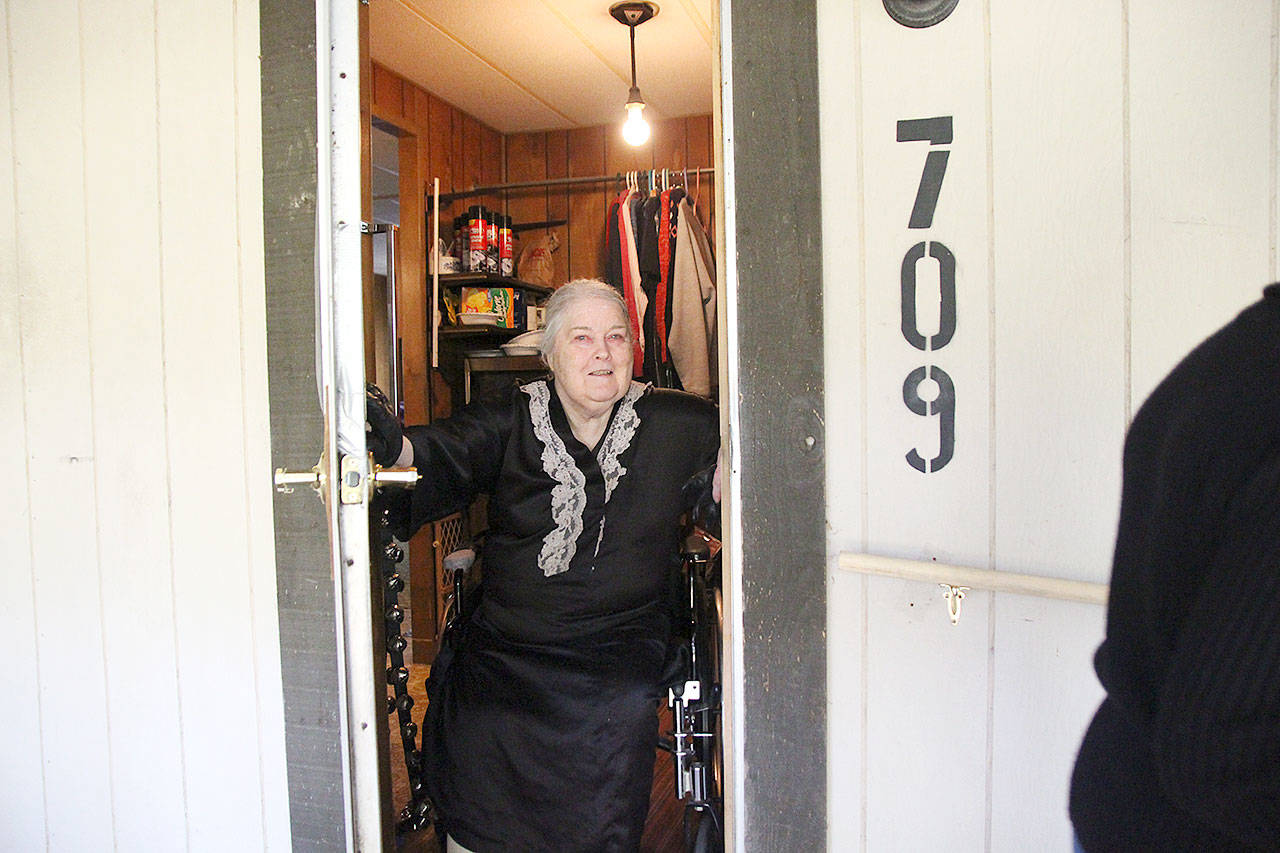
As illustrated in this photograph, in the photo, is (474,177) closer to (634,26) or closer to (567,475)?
(634,26)

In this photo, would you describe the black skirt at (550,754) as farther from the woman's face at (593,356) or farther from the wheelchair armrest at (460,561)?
the woman's face at (593,356)

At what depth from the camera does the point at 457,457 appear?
1.85 metres

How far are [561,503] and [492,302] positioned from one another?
1616 mm

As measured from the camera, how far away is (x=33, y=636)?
166 cm

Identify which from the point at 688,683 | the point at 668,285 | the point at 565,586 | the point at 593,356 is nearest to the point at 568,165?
the point at 668,285

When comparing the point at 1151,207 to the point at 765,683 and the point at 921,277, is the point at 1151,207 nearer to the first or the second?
the point at 921,277

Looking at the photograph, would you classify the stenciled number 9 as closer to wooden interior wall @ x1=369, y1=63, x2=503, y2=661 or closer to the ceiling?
the ceiling

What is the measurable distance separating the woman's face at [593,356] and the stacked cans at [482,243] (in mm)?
1418

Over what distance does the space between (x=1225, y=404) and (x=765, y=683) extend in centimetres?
83

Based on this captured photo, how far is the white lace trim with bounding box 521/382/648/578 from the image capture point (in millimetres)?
1844

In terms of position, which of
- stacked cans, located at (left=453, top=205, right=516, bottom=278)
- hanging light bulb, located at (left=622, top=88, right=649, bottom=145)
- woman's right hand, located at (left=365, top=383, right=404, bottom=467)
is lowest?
woman's right hand, located at (left=365, top=383, right=404, bottom=467)

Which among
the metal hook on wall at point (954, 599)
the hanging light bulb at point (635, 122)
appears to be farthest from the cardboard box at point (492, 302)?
the metal hook on wall at point (954, 599)

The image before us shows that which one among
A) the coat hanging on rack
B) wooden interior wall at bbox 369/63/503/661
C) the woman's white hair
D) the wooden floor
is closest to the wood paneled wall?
wooden interior wall at bbox 369/63/503/661

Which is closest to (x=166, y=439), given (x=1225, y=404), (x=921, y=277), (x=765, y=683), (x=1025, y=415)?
(x=765, y=683)
